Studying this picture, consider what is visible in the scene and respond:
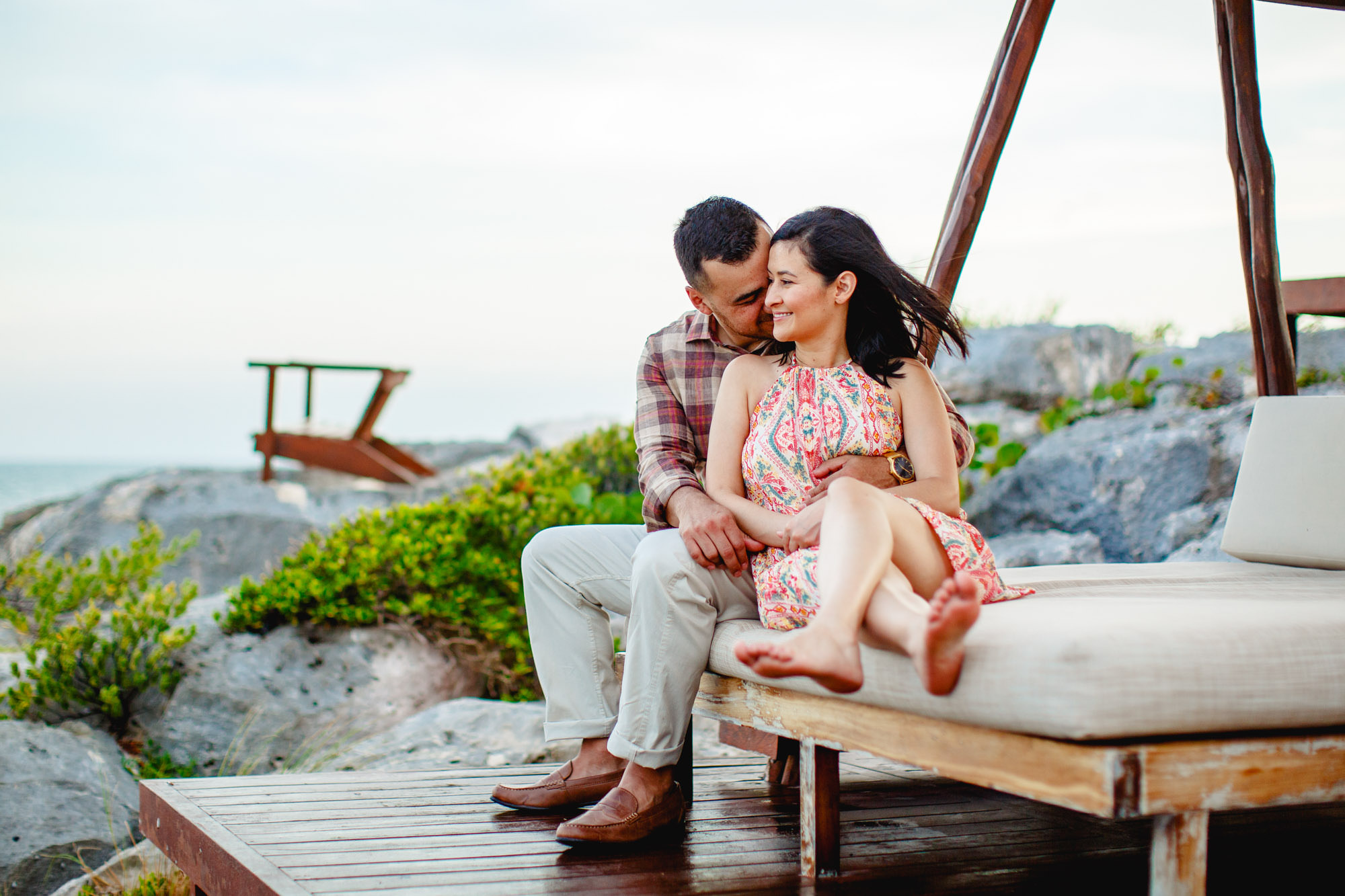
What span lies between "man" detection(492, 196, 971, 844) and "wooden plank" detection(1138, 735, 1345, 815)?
90 centimetres

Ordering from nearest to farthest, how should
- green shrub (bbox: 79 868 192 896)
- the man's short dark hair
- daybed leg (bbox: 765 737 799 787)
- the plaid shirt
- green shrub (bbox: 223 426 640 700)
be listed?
the man's short dark hair, the plaid shirt, daybed leg (bbox: 765 737 799 787), green shrub (bbox: 79 868 192 896), green shrub (bbox: 223 426 640 700)

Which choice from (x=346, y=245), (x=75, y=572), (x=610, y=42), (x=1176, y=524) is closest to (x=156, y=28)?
(x=346, y=245)

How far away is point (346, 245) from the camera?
1658cm

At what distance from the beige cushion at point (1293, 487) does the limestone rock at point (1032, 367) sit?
404cm

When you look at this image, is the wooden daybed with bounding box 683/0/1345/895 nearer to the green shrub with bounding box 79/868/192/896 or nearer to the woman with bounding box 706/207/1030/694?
the woman with bounding box 706/207/1030/694

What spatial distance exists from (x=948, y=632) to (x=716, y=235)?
1.25 m

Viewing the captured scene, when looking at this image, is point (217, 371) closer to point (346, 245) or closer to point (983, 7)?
point (346, 245)

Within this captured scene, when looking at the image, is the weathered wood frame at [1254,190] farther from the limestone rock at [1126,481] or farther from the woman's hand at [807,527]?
the woman's hand at [807,527]

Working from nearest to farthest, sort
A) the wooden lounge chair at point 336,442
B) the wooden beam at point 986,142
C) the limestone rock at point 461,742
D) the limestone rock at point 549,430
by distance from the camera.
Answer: the wooden beam at point 986,142, the limestone rock at point 461,742, the wooden lounge chair at point 336,442, the limestone rock at point 549,430

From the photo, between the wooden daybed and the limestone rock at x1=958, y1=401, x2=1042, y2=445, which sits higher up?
the limestone rock at x1=958, y1=401, x2=1042, y2=445

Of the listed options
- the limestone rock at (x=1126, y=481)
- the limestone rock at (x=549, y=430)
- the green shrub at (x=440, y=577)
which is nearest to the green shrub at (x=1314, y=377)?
the limestone rock at (x=1126, y=481)

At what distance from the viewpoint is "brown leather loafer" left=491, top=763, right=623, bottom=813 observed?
2323 millimetres

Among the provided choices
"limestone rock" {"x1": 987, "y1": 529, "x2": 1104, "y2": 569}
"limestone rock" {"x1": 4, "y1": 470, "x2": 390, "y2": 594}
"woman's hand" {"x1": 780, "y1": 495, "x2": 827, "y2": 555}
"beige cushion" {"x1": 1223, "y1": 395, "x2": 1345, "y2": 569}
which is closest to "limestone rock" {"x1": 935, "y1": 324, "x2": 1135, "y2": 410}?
"limestone rock" {"x1": 987, "y1": 529, "x2": 1104, "y2": 569}

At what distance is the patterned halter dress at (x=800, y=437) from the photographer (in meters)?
2.13
